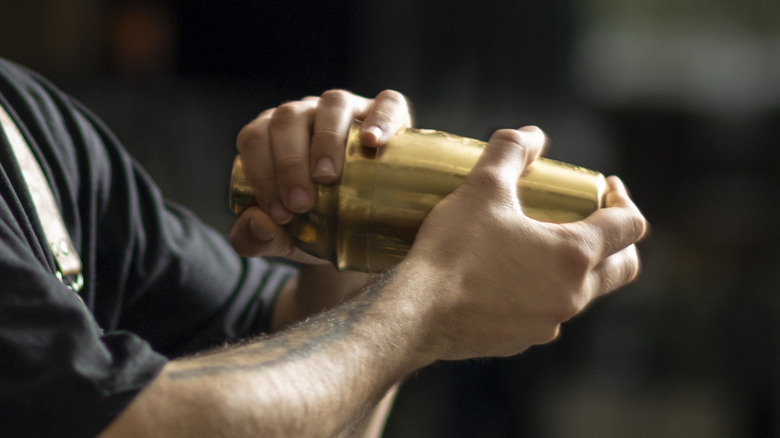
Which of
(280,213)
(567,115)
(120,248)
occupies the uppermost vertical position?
(280,213)

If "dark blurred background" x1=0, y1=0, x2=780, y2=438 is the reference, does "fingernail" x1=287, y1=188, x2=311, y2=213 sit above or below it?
above

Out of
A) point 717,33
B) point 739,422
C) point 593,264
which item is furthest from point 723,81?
point 593,264

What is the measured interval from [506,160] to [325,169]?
0.15 m

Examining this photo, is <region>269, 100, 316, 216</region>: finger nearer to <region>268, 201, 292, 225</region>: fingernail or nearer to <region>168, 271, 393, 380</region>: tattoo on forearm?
<region>268, 201, 292, 225</region>: fingernail

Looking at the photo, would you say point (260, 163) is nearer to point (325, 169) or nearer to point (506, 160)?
point (325, 169)

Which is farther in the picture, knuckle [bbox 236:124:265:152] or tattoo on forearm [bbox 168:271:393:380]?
knuckle [bbox 236:124:265:152]

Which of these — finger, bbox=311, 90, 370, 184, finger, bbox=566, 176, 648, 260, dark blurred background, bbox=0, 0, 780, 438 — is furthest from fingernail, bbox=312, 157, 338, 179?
dark blurred background, bbox=0, 0, 780, 438

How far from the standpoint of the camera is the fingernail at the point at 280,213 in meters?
0.62

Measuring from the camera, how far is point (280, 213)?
62cm

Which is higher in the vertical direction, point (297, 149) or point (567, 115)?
point (297, 149)

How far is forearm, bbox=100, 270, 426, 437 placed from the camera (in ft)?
1.35

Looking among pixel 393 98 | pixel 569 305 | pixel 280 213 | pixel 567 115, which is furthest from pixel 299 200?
pixel 567 115

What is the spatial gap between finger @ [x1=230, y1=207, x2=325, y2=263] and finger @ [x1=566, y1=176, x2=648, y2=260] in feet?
0.86

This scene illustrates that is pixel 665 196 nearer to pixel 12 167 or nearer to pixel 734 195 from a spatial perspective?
pixel 734 195
